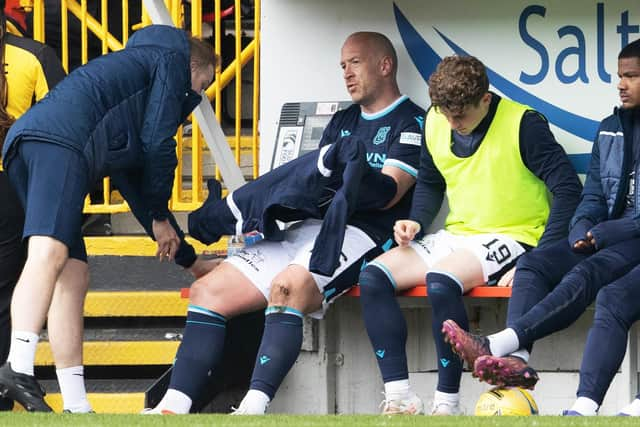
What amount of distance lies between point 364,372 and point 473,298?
0.61 m

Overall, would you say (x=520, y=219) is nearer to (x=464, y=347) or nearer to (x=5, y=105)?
(x=464, y=347)

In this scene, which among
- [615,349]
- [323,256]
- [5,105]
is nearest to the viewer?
[615,349]

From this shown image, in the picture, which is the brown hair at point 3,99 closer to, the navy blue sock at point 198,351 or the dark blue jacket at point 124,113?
the dark blue jacket at point 124,113

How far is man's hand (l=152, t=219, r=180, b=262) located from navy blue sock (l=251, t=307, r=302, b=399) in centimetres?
50

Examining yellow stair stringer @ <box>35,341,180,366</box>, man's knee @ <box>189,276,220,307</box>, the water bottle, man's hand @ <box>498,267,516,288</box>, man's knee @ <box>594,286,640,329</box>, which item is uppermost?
man's knee @ <box>594,286,640,329</box>

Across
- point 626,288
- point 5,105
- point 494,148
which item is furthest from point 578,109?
point 5,105

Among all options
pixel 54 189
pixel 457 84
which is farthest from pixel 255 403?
pixel 457 84

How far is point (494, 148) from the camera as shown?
6789 millimetres

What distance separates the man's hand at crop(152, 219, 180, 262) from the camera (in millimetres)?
6652

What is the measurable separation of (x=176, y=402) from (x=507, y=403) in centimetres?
137

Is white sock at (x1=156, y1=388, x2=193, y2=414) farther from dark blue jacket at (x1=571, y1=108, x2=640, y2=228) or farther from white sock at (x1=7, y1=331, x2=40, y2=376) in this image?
dark blue jacket at (x1=571, y1=108, x2=640, y2=228)

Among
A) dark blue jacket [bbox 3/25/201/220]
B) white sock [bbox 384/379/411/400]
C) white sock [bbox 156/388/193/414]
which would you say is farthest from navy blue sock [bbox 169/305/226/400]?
white sock [bbox 384/379/411/400]

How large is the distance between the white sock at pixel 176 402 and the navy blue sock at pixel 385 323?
788mm

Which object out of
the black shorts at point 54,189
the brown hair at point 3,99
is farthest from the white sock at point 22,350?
the brown hair at point 3,99
